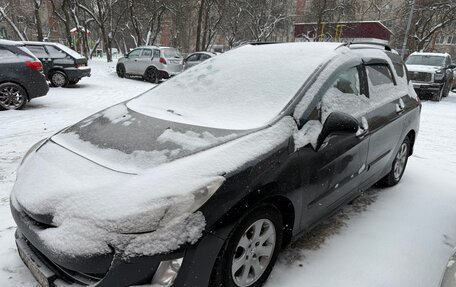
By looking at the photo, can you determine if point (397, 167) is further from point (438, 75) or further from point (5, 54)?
point (438, 75)

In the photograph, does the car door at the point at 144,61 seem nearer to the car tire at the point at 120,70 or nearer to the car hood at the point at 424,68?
the car tire at the point at 120,70

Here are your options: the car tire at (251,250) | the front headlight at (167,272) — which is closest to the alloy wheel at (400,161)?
the car tire at (251,250)

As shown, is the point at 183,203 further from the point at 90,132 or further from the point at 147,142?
the point at 90,132

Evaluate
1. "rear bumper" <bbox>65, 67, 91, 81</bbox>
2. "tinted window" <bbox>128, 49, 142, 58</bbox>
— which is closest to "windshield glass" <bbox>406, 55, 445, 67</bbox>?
"tinted window" <bbox>128, 49, 142, 58</bbox>

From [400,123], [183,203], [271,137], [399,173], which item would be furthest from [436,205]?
[183,203]

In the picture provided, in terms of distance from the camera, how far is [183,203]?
1.74 meters

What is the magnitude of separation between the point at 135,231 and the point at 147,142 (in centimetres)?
75

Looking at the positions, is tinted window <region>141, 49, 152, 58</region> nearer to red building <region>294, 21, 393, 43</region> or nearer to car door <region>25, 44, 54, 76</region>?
car door <region>25, 44, 54, 76</region>

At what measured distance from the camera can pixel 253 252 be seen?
220cm

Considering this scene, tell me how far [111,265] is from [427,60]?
52.0 ft

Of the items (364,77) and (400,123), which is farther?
(400,123)

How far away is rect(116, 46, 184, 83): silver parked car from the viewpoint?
1498 cm

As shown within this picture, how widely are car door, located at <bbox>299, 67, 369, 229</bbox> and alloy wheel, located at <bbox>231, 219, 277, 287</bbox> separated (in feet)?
1.19

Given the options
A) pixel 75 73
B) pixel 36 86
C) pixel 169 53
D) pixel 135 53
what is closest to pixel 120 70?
pixel 135 53
